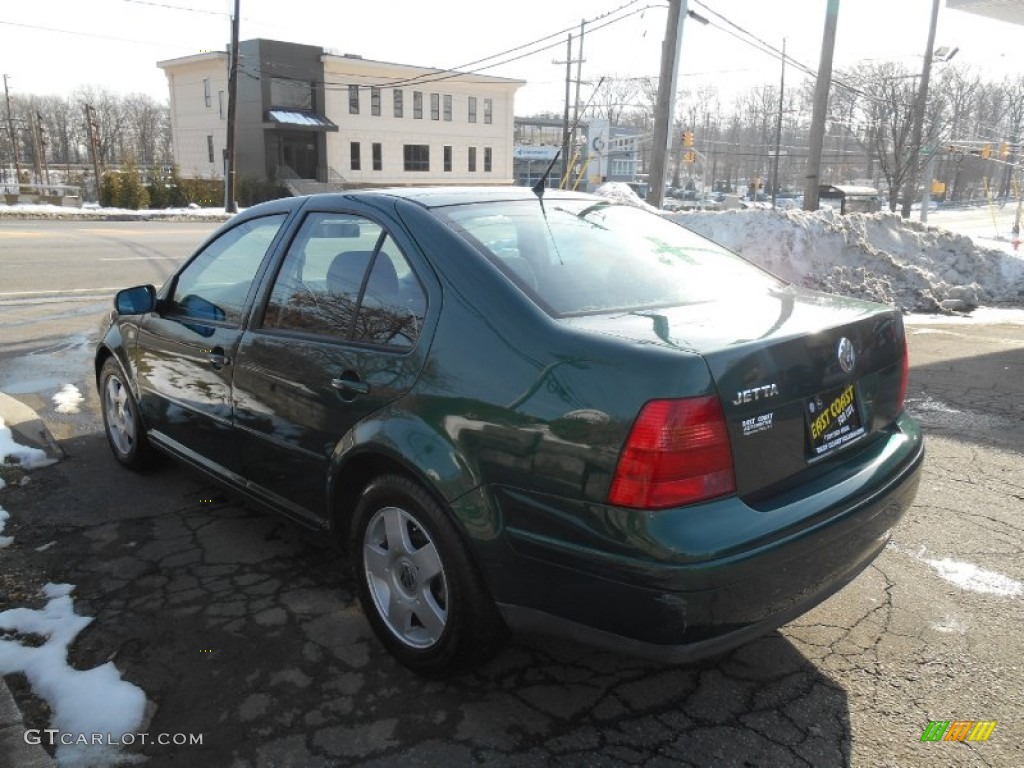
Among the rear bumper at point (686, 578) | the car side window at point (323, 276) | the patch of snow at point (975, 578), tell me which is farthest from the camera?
the patch of snow at point (975, 578)

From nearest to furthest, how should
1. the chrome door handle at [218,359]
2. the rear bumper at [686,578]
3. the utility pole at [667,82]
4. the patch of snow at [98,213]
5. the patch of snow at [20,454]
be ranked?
the rear bumper at [686,578] < the chrome door handle at [218,359] < the patch of snow at [20,454] < the utility pole at [667,82] < the patch of snow at [98,213]

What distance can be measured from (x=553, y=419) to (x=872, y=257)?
1144cm

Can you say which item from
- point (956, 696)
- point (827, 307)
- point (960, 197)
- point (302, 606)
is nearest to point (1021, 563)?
point (956, 696)

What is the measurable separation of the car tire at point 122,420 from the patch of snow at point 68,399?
1229 millimetres

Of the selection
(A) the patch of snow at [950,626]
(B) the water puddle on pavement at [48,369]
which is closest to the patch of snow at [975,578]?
(A) the patch of snow at [950,626]

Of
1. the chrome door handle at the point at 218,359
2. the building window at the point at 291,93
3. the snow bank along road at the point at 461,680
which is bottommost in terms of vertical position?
the snow bank along road at the point at 461,680

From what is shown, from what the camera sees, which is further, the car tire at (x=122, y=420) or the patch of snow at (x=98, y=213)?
the patch of snow at (x=98, y=213)

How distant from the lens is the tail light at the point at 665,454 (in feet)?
6.78

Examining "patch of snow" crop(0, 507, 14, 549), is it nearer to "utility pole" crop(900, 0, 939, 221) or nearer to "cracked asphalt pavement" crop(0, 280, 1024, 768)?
"cracked asphalt pavement" crop(0, 280, 1024, 768)

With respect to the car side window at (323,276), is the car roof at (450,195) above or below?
above

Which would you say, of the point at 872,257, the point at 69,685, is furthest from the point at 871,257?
the point at 69,685

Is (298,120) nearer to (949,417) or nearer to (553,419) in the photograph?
(949,417)

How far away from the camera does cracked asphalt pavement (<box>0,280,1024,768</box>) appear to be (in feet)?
7.83

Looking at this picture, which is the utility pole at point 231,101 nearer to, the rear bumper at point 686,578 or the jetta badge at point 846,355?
the jetta badge at point 846,355
